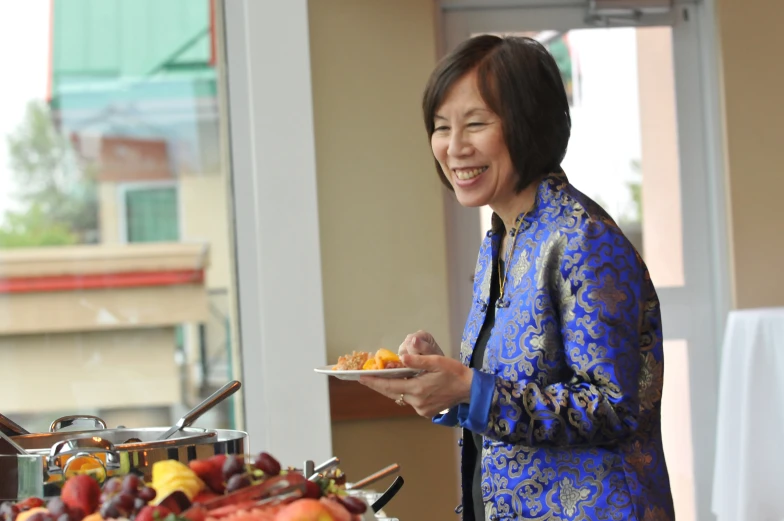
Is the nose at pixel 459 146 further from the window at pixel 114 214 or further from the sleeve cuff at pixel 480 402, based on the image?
the window at pixel 114 214

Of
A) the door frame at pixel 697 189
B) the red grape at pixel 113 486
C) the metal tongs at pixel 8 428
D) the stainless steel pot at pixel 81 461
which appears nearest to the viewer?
the red grape at pixel 113 486

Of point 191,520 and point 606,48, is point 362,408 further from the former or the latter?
point 191,520

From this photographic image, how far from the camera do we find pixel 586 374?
143 cm

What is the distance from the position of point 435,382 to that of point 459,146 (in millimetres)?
399

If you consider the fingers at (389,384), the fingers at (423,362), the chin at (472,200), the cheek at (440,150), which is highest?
the cheek at (440,150)

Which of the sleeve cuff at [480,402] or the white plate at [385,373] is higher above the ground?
the white plate at [385,373]

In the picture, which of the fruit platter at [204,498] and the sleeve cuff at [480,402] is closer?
the fruit platter at [204,498]

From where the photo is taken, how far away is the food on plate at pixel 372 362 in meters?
1.50

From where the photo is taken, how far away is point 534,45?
5.33 feet

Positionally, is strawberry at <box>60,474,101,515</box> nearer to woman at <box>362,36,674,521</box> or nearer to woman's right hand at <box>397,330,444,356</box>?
woman at <box>362,36,674,521</box>

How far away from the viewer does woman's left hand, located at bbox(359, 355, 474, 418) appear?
145cm

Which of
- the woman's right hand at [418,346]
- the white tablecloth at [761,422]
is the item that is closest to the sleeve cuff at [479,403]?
the woman's right hand at [418,346]

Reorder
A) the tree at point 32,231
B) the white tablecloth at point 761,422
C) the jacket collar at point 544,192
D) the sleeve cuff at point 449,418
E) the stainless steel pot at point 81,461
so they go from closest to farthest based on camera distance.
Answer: the stainless steel pot at point 81,461 → the jacket collar at point 544,192 → the sleeve cuff at point 449,418 → the white tablecloth at point 761,422 → the tree at point 32,231

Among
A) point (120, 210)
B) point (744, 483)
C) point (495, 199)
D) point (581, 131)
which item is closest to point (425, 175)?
point (581, 131)
